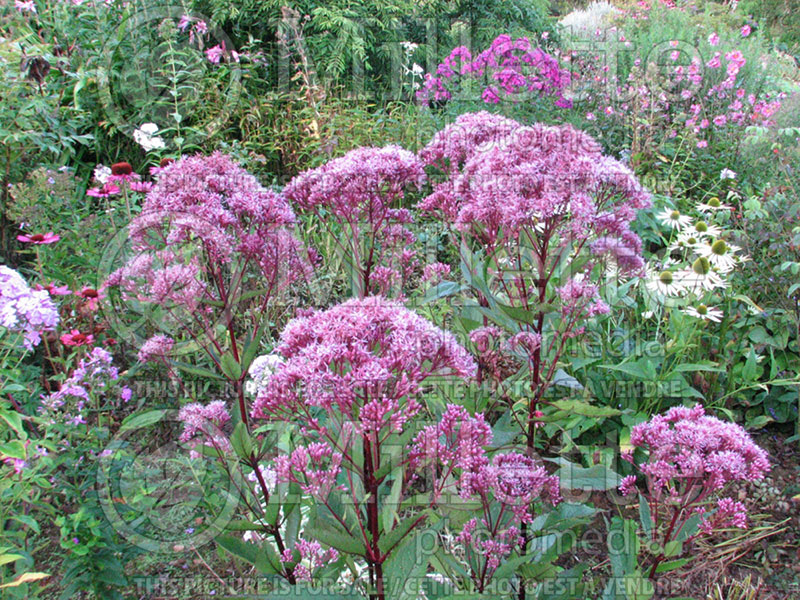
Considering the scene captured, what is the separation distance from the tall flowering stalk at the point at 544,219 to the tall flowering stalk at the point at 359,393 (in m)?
0.45

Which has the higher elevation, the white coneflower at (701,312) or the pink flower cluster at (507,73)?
the pink flower cluster at (507,73)

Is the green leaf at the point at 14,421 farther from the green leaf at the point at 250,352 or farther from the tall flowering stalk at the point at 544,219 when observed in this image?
the tall flowering stalk at the point at 544,219

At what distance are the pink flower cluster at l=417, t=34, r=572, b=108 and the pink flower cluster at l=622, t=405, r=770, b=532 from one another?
4298 mm

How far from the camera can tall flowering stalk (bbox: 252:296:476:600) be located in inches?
53.1

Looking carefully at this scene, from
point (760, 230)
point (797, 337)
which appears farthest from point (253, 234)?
point (760, 230)

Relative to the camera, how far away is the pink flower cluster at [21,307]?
1959 millimetres

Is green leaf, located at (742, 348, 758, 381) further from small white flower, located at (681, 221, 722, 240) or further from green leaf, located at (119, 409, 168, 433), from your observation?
green leaf, located at (119, 409, 168, 433)

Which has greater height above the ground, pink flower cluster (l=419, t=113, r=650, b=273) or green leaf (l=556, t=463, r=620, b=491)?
pink flower cluster (l=419, t=113, r=650, b=273)

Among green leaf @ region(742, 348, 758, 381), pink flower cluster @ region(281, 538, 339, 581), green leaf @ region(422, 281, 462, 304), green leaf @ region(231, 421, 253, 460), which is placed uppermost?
green leaf @ region(422, 281, 462, 304)

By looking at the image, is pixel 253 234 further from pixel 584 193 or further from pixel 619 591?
pixel 619 591

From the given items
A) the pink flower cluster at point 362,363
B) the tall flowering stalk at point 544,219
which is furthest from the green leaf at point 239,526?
the tall flowering stalk at point 544,219

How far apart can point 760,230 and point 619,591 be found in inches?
104

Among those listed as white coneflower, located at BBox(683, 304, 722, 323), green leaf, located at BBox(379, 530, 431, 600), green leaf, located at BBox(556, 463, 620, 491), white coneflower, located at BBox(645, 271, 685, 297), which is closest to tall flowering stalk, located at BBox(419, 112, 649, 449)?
green leaf, located at BBox(556, 463, 620, 491)

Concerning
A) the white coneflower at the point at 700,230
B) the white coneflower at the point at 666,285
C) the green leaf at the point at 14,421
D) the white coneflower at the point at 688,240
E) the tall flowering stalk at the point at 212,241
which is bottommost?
the green leaf at the point at 14,421
